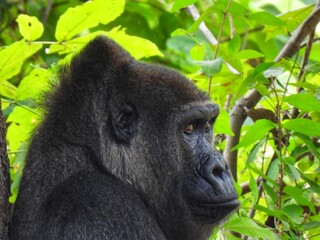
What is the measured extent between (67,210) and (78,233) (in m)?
0.14

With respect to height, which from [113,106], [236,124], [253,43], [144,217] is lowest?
[253,43]

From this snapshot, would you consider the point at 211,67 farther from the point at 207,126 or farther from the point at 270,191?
the point at 270,191

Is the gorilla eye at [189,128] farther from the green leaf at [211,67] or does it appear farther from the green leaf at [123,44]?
the green leaf at [123,44]

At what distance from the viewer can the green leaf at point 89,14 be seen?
4.51 m

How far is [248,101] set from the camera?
5203 mm

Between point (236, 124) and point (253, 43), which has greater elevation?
point (236, 124)

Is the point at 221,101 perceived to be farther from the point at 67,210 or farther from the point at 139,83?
the point at 67,210

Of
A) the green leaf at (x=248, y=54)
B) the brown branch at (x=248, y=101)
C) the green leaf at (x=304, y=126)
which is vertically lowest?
the brown branch at (x=248, y=101)

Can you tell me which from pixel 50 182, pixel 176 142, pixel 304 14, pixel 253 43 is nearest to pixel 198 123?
pixel 176 142

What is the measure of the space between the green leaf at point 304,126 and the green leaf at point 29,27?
1.61 meters

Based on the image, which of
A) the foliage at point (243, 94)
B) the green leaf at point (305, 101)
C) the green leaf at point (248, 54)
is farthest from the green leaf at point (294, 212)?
the green leaf at point (248, 54)

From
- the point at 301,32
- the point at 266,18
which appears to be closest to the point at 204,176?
the point at 266,18

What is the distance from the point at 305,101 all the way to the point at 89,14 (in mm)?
1398

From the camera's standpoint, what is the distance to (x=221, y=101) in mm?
5156
